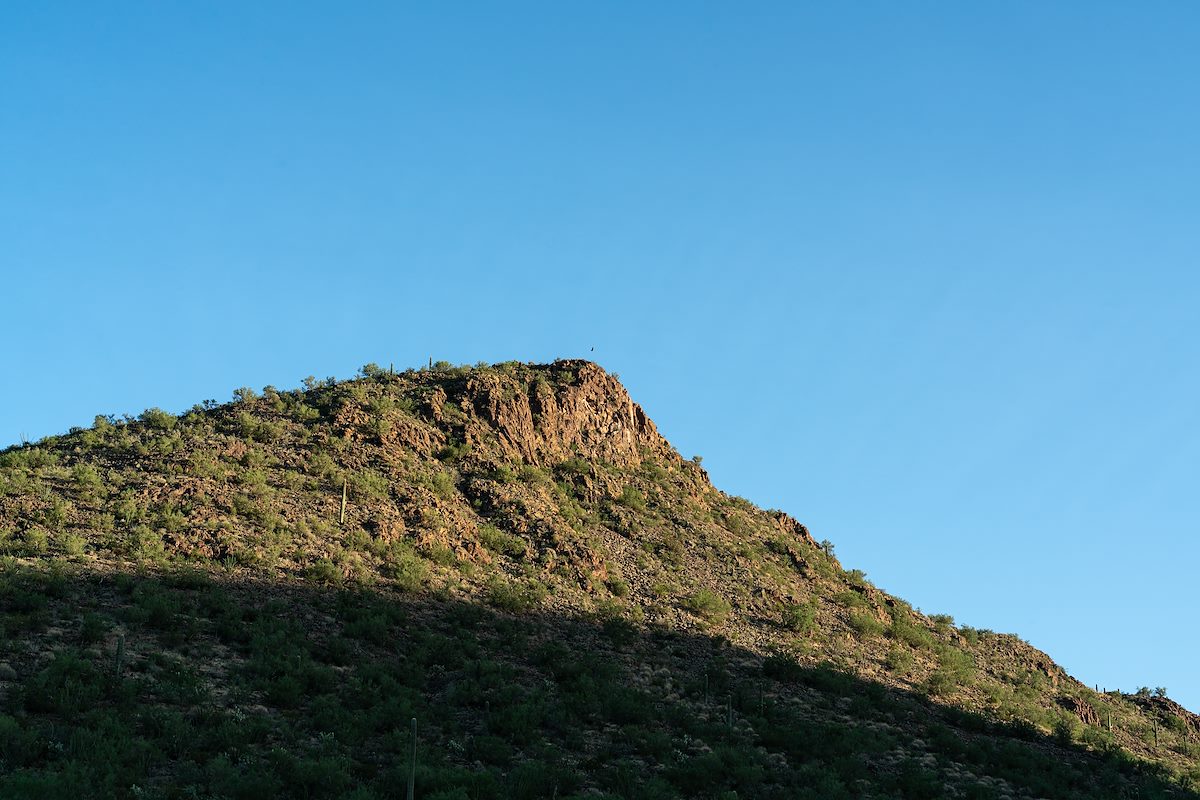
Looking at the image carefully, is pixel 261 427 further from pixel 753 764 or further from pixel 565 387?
pixel 753 764

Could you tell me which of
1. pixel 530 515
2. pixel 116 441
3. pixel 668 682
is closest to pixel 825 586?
pixel 530 515

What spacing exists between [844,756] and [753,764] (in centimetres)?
370

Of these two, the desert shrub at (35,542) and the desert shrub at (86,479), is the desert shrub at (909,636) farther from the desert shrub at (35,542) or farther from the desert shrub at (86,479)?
the desert shrub at (35,542)

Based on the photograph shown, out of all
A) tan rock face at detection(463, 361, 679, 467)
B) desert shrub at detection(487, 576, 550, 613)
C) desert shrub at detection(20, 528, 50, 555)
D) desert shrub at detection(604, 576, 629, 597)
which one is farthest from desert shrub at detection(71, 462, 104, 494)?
desert shrub at detection(604, 576, 629, 597)

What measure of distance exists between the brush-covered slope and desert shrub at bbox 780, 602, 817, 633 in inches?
4.8

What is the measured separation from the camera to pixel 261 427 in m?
50.5

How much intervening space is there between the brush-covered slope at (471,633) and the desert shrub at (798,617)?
12 centimetres

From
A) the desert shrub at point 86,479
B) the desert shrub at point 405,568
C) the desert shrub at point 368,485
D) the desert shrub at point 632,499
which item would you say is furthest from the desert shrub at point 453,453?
the desert shrub at point 86,479

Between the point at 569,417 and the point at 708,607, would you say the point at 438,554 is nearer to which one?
the point at 708,607

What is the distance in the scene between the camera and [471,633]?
37.3 metres

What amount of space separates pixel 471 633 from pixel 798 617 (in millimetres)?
16406

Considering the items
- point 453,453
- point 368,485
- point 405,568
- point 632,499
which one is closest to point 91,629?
point 405,568

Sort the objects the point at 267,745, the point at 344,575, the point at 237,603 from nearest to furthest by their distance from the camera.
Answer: the point at 267,745, the point at 237,603, the point at 344,575

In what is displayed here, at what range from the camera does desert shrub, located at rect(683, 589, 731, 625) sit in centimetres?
4494
